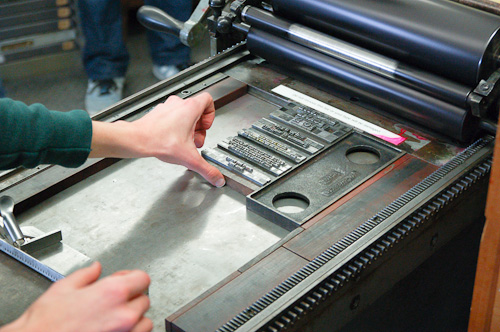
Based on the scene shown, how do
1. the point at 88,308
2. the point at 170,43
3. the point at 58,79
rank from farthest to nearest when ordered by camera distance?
the point at 58,79 → the point at 170,43 → the point at 88,308

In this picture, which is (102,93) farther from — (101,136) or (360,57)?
(101,136)

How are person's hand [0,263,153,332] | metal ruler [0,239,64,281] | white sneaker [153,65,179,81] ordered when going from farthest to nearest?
white sneaker [153,65,179,81] < metal ruler [0,239,64,281] < person's hand [0,263,153,332]

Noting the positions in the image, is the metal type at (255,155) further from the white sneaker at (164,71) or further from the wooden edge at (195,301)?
the white sneaker at (164,71)

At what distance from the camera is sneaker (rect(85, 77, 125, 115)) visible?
3.32m

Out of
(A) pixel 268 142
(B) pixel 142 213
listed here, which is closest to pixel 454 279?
(A) pixel 268 142

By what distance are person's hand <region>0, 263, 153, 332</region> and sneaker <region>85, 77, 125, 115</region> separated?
7.62 feet

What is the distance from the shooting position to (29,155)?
1.34 m

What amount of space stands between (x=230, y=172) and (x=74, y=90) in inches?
80.9

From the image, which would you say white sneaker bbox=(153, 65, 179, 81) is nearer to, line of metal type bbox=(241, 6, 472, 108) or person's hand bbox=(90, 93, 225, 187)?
line of metal type bbox=(241, 6, 472, 108)

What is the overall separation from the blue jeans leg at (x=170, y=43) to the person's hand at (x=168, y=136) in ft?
5.95

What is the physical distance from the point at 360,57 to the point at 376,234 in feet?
1.83

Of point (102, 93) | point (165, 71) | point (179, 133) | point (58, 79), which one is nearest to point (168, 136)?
point (179, 133)

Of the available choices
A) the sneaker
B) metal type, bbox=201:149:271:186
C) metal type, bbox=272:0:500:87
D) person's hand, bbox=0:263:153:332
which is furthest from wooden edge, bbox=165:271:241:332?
the sneaker

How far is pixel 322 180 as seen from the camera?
1.60 m
